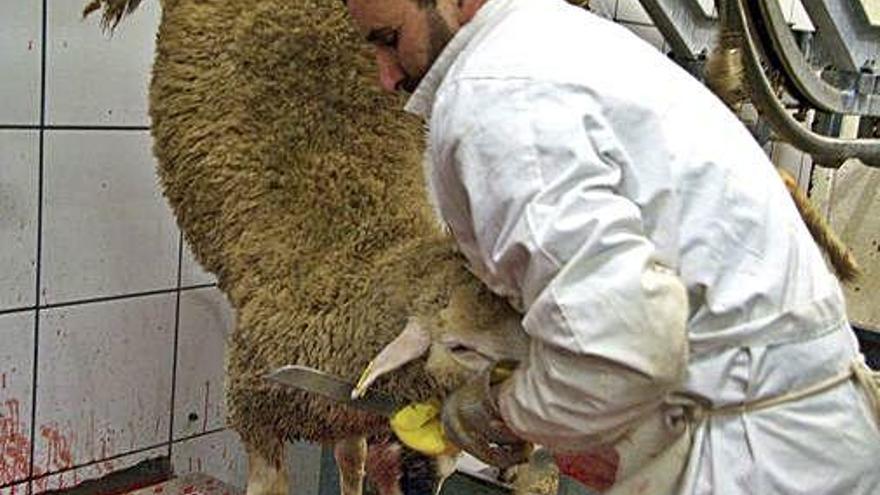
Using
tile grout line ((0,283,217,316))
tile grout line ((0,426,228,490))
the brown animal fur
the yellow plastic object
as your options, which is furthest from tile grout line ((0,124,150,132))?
the brown animal fur

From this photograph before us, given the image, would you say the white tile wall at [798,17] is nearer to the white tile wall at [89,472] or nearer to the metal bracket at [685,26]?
the metal bracket at [685,26]

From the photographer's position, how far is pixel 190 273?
2094mm

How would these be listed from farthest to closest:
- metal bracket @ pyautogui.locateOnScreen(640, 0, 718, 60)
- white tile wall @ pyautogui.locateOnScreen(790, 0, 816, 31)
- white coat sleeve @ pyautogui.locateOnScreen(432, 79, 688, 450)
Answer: white tile wall @ pyautogui.locateOnScreen(790, 0, 816, 31), metal bracket @ pyautogui.locateOnScreen(640, 0, 718, 60), white coat sleeve @ pyautogui.locateOnScreen(432, 79, 688, 450)

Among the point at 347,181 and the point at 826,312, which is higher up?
the point at 826,312

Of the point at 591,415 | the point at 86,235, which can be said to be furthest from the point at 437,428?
Result: the point at 86,235

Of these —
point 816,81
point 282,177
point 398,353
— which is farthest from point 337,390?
point 816,81

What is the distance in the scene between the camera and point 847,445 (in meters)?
1.04

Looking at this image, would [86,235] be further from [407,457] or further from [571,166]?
[571,166]

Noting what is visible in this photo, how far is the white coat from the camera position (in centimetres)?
89

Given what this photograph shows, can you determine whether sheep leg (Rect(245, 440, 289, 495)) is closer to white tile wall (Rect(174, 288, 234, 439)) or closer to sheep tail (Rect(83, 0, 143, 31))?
white tile wall (Rect(174, 288, 234, 439))

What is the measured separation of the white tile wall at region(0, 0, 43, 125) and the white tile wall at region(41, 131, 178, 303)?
0.07m

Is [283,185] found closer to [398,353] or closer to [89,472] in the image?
[398,353]

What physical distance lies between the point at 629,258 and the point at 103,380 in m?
1.37

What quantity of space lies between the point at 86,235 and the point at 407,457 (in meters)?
0.70
